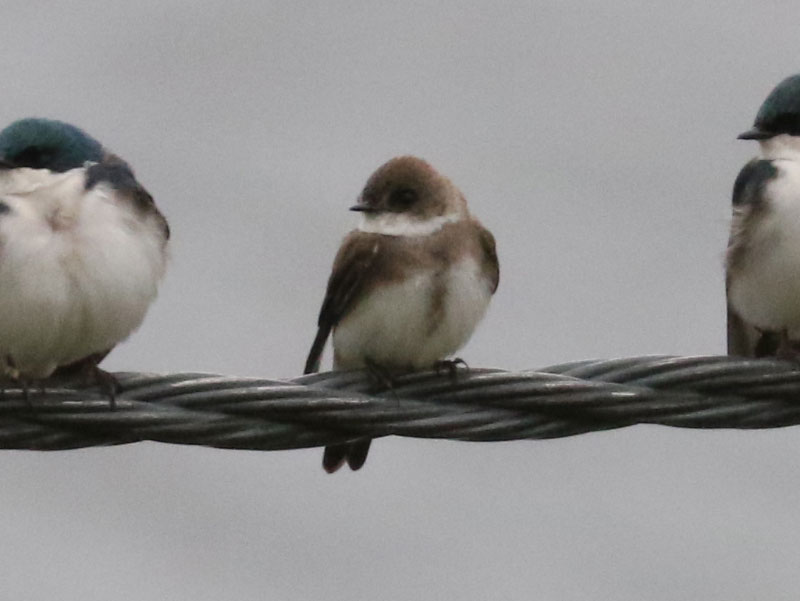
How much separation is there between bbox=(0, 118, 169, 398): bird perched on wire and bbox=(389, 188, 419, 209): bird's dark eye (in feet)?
2.96

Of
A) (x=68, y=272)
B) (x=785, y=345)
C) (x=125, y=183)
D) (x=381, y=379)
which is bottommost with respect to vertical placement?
(x=785, y=345)

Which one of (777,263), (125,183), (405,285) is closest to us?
(125,183)

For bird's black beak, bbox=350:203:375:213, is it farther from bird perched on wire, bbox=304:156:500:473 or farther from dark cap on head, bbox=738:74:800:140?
dark cap on head, bbox=738:74:800:140

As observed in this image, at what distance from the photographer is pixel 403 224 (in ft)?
15.2

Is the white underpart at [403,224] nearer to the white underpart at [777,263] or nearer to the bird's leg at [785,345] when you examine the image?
the white underpart at [777,263]

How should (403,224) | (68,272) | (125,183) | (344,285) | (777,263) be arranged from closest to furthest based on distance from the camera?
(68,272)
(125,183)
(777,263)
(344,285)
(403,224)

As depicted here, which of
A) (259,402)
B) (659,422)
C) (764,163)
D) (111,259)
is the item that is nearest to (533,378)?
(659,422)

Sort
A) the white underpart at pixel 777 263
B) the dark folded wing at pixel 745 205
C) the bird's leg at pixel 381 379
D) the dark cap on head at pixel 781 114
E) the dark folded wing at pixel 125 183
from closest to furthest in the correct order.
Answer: the bird's leg at pixel 381 379
the dark folded wing at pixel 125 183
the white underpart at pixel 777 263
the dark folded wing at pixel 745 205
the dark cap on head at pixel 781 114

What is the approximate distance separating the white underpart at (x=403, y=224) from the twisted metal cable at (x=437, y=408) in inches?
57.3

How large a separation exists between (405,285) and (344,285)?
0.62ft

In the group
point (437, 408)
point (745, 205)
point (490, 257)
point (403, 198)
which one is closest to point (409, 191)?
point (403, 198)

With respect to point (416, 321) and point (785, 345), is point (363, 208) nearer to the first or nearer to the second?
point (416, 321)

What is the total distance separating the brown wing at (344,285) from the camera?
14.7 feet

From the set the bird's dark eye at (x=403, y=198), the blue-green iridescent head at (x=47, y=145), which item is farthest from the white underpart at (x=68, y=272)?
the bird's dark eye at (x=403, y=198)
